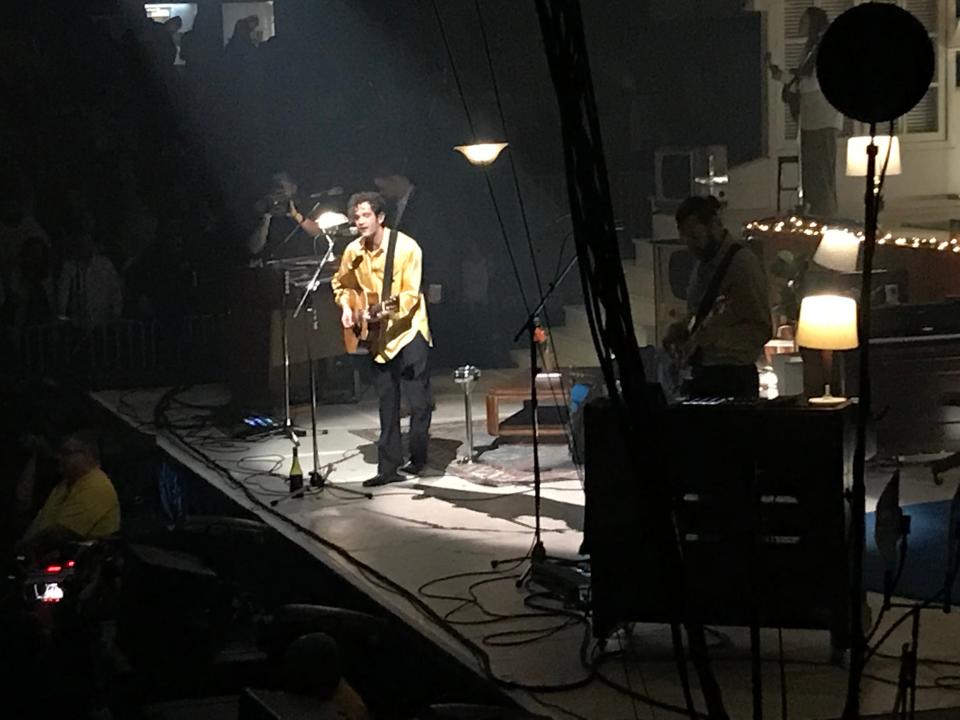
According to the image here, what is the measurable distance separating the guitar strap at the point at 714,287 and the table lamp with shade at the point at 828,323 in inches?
58.6


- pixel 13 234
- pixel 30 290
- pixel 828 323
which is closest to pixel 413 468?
pixel 828 323

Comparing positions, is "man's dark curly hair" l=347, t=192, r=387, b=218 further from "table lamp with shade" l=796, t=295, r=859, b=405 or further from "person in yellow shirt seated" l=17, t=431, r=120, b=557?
"table lamp with shade" l=796, t=295, r=859, b=405

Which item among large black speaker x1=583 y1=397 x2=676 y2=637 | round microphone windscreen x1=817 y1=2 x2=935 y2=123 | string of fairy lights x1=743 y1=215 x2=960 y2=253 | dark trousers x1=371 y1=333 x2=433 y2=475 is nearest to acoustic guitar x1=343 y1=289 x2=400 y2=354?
dark trousers x1=371 y1=333 x2=433 y2=475

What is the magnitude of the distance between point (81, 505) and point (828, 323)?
3925mm

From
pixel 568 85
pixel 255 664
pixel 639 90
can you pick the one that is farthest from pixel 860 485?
pixel 639 90

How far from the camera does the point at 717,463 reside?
17.9ft

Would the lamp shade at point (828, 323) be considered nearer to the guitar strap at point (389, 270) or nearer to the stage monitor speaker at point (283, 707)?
the guitar strap at point (389, 270)

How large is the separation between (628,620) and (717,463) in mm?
637

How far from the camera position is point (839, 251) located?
Answer: 9961 mm

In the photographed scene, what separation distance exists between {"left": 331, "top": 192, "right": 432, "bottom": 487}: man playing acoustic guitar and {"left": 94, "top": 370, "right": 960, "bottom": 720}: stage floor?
0.53m

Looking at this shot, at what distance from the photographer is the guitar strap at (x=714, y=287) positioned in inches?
249

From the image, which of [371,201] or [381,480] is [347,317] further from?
[381,480]

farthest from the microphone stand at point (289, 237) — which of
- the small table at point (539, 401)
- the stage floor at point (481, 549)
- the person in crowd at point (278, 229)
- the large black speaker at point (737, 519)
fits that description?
the large black speaker at point (737, 519)

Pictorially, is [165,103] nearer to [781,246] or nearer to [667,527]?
[781,246]
